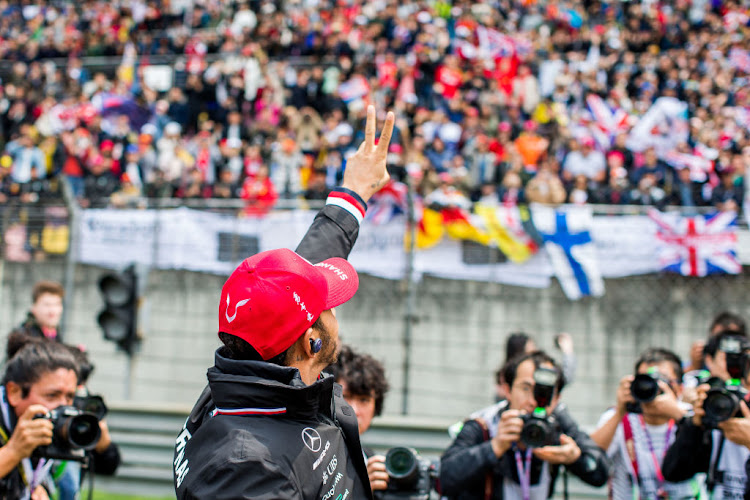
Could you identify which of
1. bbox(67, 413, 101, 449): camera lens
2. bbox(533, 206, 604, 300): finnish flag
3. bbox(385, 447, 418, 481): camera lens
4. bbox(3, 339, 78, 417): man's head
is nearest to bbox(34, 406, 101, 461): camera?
bbox(67, 413, 101, 449): camera lens

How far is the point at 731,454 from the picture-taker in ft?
12.1

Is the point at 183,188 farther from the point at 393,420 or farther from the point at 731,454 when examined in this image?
the point at 731,454

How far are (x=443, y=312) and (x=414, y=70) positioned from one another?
24.1 ft

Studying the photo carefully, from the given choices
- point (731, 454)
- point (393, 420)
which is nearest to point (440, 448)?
point (393, 420)

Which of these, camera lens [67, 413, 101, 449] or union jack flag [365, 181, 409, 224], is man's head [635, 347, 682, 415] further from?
union jack flag [365, 181, 409, 224]

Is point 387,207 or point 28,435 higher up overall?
point 387,207

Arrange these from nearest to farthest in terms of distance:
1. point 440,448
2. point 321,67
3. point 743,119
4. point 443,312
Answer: point 440,448 → point 443,312 → point 743,119 → point 321,67

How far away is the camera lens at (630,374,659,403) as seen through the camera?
3.83 meters

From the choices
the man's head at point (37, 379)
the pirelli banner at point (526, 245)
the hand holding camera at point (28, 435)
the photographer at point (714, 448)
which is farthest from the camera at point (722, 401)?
the pirelli banner at point (526, 245)

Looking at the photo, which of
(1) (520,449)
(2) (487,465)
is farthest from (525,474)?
(2) (487,465)

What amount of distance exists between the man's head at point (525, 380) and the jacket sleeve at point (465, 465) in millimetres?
272

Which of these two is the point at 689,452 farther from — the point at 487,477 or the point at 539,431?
the point at 487,477

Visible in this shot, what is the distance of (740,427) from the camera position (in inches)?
126

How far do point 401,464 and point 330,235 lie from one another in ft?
3.99
